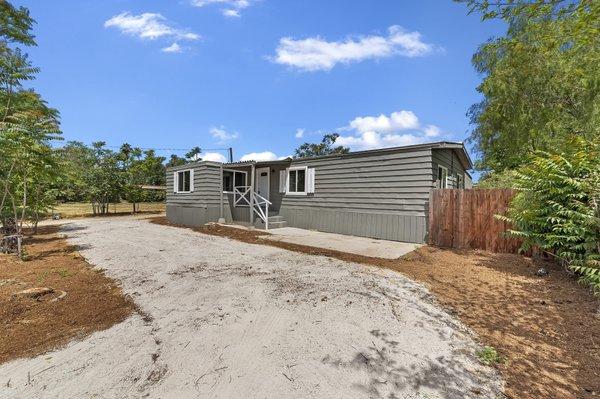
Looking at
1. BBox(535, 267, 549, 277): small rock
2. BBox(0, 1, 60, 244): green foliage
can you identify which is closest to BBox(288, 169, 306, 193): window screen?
BBox(0, 1, 60, 244): green foliage

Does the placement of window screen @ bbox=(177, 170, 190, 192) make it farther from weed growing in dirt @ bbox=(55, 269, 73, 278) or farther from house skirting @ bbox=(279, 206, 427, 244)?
weed growing in dirt @ bbox=(55, 269, 73, 278)

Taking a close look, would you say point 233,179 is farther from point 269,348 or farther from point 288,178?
point 269,348

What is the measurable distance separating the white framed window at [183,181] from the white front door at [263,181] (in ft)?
9.78

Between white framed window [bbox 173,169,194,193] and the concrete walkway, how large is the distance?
16.7 feet

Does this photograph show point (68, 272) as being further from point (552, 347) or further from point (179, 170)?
point (179, 170)

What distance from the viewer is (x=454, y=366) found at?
2.48 m

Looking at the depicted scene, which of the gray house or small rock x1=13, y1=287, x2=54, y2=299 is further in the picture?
the gray house

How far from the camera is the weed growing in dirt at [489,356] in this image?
257 centimetres

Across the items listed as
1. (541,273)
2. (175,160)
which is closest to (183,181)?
(541,273)

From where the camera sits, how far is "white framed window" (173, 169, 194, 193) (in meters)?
13.2

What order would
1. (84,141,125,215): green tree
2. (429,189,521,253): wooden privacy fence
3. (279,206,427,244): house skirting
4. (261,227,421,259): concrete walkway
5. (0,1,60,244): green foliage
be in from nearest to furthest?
1. (0,1,60,244): green foliage
2. (429,189,521,253): wooden privacy fence
3. (261,227,421,259): concrete walkway
4. (279,206,427,244): house skirting
5. (84,141,125,215): green tree

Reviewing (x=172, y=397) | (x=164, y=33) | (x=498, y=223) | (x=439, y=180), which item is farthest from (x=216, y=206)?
(x=172, y=397)

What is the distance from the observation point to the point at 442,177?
9609 mm

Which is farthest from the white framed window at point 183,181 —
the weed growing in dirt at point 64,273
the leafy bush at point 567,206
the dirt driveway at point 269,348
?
the leafy bush at point 567,206
